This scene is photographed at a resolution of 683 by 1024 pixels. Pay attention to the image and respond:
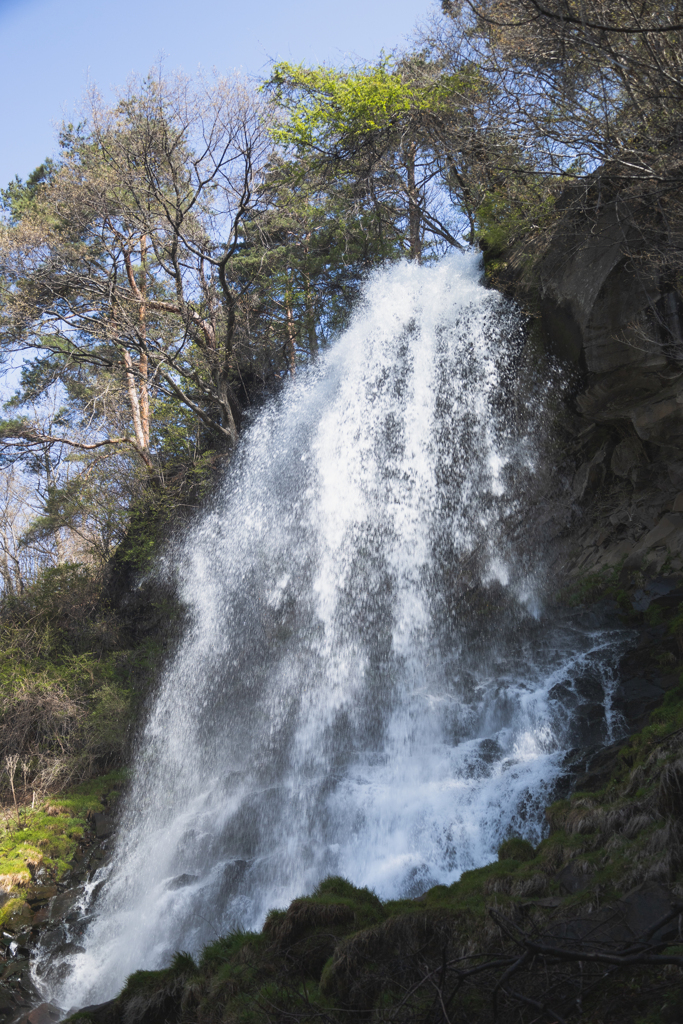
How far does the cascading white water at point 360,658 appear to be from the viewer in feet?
26.7

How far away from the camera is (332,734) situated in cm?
1074

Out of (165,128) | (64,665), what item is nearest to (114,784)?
(64,665)

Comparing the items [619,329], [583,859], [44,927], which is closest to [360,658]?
[44,927]

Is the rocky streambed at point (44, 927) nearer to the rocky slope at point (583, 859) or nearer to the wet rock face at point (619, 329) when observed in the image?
the rocky slope at point (583, 859)

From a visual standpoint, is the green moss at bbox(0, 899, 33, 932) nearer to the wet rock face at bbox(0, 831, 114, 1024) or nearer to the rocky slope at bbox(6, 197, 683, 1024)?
the wet rock face at bbox(0, 831, 114, 1024)

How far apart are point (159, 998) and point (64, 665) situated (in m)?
10.4

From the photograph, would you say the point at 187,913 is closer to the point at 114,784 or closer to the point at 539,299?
the point at 114,784

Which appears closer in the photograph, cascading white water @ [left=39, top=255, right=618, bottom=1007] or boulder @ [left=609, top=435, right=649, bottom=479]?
cascading white water @ [left=39, top=255, right=618, bottom=1007]

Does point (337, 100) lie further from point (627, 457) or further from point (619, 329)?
point (627, 457)

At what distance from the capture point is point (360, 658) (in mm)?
11664

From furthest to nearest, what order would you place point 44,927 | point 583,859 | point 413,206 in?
1. point 413,206
2. point 44,927
3. point 583,859

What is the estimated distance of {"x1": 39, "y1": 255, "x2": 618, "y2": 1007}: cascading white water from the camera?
813 cm

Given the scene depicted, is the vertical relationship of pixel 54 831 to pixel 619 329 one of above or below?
below

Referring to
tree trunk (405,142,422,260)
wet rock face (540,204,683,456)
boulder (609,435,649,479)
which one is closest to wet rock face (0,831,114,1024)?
boulder (609,435,649,479)
